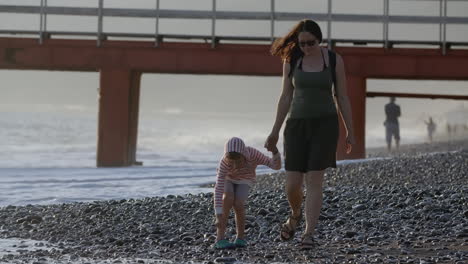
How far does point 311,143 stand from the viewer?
22.7 ft

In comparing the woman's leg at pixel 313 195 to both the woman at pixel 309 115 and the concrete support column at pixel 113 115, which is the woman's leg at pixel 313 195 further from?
the concrete support column at pixel 113 115

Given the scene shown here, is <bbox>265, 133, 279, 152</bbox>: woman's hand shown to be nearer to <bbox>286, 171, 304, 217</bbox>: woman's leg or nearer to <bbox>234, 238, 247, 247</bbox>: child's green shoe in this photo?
<bbox>286, 171, 304, 217</bbox>: woman's leg

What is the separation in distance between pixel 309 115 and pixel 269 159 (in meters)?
0.59

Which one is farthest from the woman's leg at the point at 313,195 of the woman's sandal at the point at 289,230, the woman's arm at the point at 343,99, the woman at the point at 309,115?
the woman's arm at the point at 343,99

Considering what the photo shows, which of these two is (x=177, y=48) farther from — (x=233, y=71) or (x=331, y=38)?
(x=331, y=38)

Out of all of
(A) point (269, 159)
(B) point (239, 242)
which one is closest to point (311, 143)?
(A) point (269, 159)

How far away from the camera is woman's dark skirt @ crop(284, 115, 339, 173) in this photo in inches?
271

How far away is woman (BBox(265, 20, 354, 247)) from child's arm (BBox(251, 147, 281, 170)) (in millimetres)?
133

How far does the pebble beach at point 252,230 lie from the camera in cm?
695

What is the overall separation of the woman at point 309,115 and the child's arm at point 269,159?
13 cm

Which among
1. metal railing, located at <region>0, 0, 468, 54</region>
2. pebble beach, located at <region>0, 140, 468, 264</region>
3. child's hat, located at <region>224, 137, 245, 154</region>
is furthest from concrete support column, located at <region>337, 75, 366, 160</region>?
child's hat, located at <region>224, 137, 245, 154</region>

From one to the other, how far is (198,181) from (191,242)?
8.65 m

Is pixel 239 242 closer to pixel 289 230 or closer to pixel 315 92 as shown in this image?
pixel 289 230

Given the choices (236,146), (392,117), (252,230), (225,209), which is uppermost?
(236,146)
